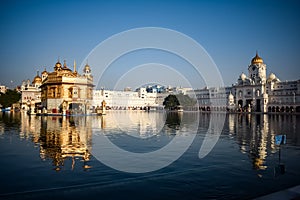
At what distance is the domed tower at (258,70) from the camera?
3841 inches

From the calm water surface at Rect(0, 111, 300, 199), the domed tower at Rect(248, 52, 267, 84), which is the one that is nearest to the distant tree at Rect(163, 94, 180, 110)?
the domed tower at Rect(248, 52, 267, 84)

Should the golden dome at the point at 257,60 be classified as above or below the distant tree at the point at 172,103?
above

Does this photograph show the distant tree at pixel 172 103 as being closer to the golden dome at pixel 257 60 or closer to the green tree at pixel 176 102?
the green tree at pixel 176 102

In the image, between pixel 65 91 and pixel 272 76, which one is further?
pixel 272 76

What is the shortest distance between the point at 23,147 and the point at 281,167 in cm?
1038

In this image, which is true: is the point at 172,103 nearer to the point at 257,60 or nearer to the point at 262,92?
the point at 262,92

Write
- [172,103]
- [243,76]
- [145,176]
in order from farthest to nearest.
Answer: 1. [172,103]
2. [243,76]
3. [145,176]

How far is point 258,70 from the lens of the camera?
9856cm

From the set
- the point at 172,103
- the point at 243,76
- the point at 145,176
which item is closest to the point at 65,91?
the point at 145,176

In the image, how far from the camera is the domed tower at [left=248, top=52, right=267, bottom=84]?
320ft

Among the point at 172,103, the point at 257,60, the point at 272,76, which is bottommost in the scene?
the point at 172,103

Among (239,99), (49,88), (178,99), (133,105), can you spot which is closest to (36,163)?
(49,88)

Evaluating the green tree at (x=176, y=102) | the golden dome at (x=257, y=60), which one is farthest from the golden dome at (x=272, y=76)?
the green tree at (x=176, y=102)

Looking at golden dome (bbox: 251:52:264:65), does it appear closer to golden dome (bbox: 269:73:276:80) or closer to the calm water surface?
golden dome (bbox: 269:73:276:80)
